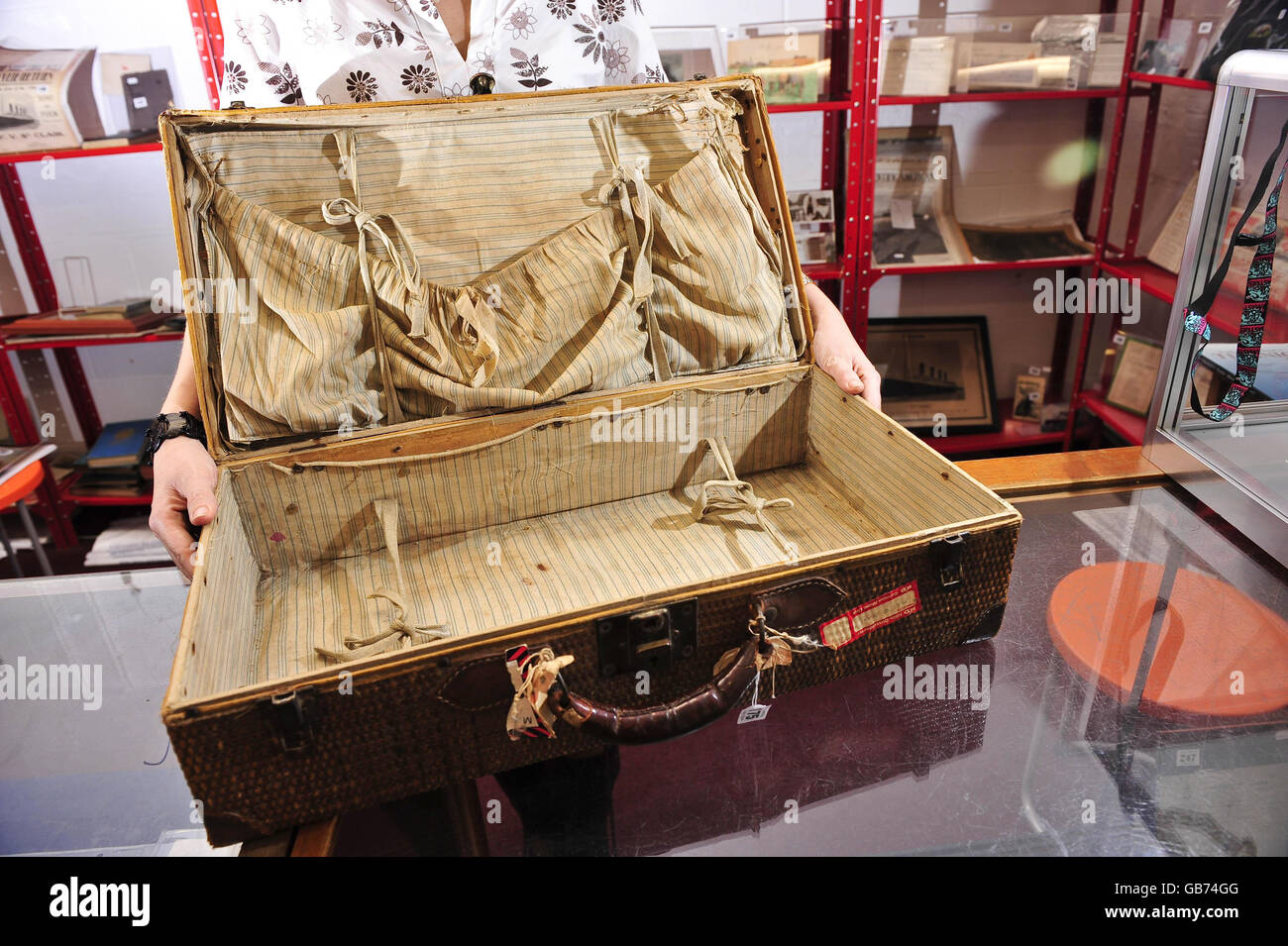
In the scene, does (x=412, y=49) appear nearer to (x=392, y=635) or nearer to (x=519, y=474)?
(x=519, y=474)

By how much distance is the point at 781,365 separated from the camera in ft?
5.37

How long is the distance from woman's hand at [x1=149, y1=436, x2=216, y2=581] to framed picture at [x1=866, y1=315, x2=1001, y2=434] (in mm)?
2739

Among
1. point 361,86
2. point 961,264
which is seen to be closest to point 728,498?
point 361,86

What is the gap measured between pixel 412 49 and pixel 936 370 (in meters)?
2.55

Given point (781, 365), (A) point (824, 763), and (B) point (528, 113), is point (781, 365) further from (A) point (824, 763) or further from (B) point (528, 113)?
(A) point (824, 763)

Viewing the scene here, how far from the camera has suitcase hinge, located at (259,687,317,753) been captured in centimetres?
87

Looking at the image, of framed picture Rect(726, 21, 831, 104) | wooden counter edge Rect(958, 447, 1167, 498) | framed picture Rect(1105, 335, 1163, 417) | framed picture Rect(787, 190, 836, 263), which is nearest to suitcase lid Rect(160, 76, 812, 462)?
wooden counter edge Rect(958, 447, 1167, 498)

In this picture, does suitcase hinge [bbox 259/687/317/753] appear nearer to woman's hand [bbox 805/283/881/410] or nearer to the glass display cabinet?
woman's hand [bbox 805/283/881/410]

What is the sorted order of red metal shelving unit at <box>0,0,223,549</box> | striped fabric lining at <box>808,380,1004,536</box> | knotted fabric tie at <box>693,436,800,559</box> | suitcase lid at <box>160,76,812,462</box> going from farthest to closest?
red metal shelving unit at <box>0,0,223,549</box>
knotted fabric tie at <box>693,436,800,559</box>
suitcase lid at <box>160,76,812,462</box>
striped fabric lining at <box>808,380,1004,536</box>

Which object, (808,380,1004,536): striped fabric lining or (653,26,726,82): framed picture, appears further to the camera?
(653,26,726,82): framed picture

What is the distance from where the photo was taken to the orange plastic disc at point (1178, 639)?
1.12m

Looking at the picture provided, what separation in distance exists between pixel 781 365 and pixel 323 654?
0.99m
